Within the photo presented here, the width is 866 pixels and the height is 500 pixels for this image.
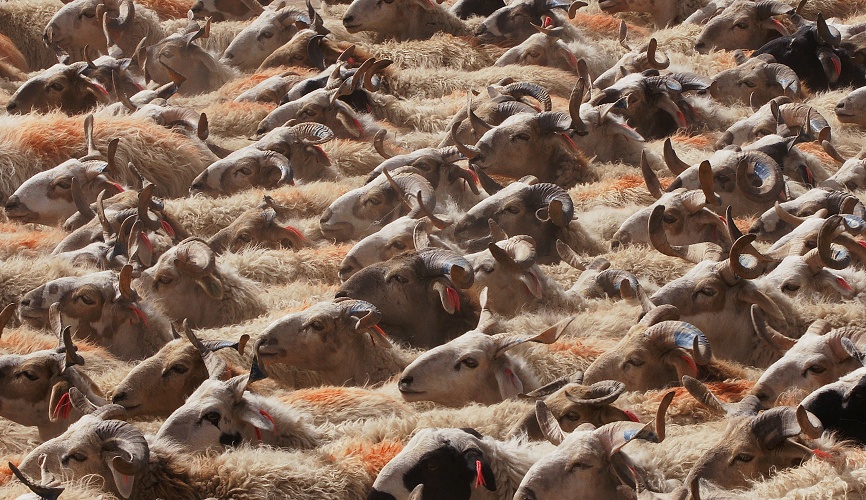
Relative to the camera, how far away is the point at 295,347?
28.6ft

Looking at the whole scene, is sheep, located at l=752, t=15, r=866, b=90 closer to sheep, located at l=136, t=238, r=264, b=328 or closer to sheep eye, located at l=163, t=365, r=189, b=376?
sheep, located at l=136, t=238, r=264, b=328

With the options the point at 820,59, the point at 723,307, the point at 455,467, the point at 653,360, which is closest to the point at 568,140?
the point at 820,59

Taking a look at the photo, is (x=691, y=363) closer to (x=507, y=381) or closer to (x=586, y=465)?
(x=507, y=381)

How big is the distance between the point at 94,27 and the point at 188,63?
1737 millimetres

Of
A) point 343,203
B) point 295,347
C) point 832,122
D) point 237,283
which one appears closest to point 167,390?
point 295,347

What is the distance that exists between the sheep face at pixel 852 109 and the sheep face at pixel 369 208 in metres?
4.71

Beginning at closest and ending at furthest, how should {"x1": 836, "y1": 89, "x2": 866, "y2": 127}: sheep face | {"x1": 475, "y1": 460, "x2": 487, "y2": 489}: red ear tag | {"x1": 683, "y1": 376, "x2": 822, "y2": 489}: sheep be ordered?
{"x1": 475, "y1": 460, "x2": 487, "y2": 489}: red ear tag < {"x1": 683, "y1": 376, "x2": 822, "y2": 489}: sheep < {"x1": 836, "y1": 89, "x2": 866, "y2": 127}: sheep face

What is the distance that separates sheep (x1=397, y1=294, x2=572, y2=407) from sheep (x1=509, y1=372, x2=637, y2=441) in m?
0.55

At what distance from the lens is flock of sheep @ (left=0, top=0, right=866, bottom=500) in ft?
22.4

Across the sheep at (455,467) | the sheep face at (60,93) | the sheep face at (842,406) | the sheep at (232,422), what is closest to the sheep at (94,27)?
the sheep face at (60,93)

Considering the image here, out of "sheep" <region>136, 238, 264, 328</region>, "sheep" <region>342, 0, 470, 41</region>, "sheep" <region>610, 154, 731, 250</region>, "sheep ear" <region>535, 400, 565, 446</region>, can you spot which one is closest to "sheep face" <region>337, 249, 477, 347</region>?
"sheep" <region>136, 238, 264, 328</region>

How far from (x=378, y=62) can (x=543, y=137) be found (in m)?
2.57

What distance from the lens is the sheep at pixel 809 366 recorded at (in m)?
7.97

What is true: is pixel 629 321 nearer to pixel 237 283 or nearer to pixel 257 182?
pixel 237 283
